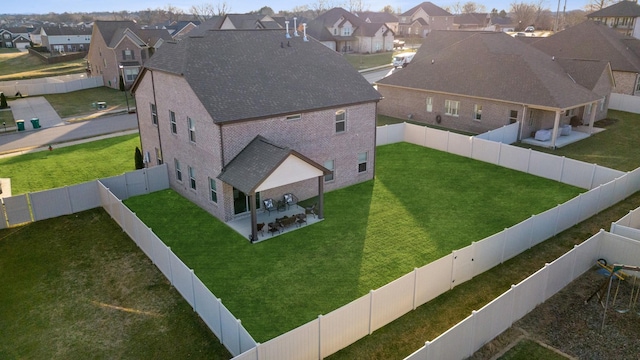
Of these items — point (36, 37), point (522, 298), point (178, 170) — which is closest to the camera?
point (522, 298)

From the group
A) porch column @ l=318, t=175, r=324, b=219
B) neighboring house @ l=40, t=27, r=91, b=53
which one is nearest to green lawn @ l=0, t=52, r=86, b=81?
neighboring house @ l=40, t=27, r=91, b=53

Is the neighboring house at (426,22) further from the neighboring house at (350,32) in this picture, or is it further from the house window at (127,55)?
the house window at (127,55)

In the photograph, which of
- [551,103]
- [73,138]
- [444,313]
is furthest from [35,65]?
[444,313]

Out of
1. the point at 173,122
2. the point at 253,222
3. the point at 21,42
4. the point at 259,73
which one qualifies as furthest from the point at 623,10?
the point at 21,42

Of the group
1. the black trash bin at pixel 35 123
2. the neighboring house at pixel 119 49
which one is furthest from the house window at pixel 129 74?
the black trash bin at pixel 35 123

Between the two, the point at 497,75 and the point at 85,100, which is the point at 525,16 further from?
the point at 85,100

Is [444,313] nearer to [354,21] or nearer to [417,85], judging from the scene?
[417,85]
